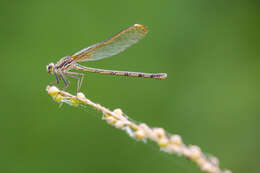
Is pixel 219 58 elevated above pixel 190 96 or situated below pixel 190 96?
above

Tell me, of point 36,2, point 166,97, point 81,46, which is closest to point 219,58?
point 166,97

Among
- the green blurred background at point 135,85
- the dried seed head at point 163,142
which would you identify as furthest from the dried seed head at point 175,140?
the green blurred background at point 135,85

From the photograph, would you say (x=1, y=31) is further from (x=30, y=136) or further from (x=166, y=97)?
(x=166, y=97)

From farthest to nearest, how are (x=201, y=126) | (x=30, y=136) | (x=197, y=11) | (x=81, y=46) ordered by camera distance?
(x=197, y=11)
(x=81, y=46)
(x=201, y=126)
(x=30, y=136)

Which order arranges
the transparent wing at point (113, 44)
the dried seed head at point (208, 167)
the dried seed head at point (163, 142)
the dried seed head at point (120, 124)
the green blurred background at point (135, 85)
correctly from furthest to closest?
the green blurred background at point (135, 85) → the transparent wing at point (113, 44) → the dried seed head at point (120, 124) → the dried seed head at point (163, 142) → the dried seed head at point (208, 167)

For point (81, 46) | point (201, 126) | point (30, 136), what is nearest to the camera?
point (30, 136)

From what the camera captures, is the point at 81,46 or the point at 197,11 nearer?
the point at 81,46

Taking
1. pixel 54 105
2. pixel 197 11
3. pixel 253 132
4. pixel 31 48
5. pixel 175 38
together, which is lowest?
pixel 54 105

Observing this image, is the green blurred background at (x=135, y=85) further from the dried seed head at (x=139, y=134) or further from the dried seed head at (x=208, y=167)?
the dried seed head at (x=208, y=167)
